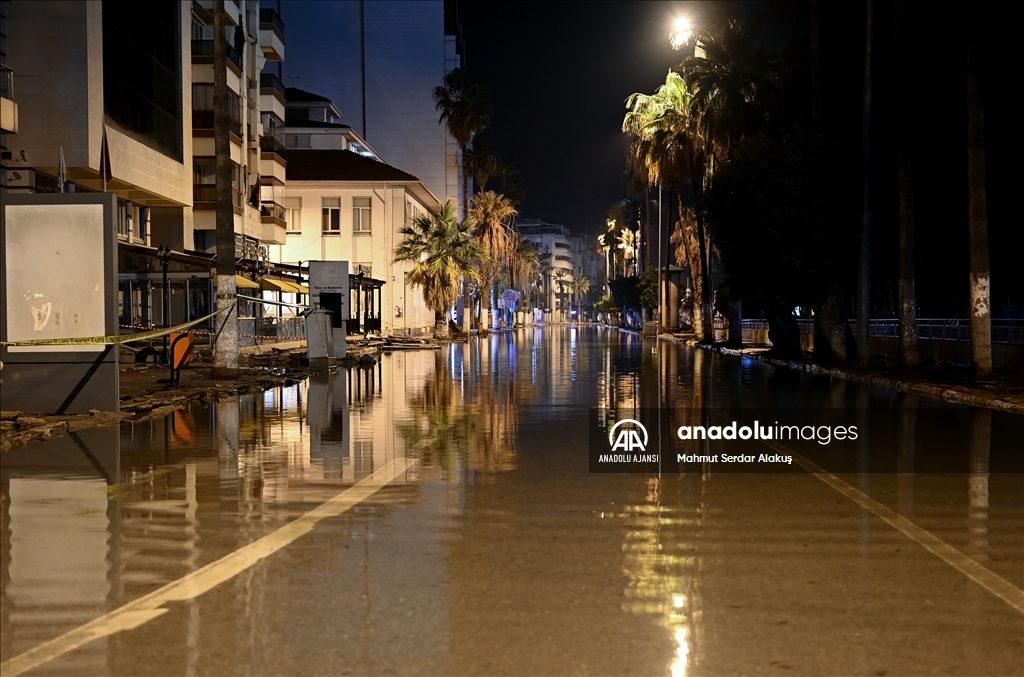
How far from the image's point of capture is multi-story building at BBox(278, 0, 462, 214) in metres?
109

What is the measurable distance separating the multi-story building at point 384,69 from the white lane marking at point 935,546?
9918 cm

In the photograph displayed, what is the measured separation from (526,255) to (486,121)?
87.5 meters

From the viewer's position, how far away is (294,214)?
78312 millimetres

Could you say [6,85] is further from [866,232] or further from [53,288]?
[866,232]

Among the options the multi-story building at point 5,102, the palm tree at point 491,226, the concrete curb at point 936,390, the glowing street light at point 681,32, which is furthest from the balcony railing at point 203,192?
the palm tree at point 491,226

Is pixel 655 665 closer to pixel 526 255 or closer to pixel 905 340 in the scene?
pixel 905 340

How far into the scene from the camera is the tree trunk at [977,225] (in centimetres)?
2661

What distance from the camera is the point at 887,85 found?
117 ft

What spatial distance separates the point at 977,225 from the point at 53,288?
66.0 ft

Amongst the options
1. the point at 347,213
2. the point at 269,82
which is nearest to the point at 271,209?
the point at 269,82

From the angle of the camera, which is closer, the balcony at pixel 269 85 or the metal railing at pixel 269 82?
the balcony at pixel 269 85

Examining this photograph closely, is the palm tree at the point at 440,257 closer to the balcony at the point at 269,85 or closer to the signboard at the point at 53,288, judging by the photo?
the balcony at the point at 269,85

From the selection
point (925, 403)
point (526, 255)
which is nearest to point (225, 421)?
point (925, 403)

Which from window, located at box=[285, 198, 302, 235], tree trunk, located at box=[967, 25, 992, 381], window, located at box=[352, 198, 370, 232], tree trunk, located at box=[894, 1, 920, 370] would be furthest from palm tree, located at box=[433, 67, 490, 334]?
tree trunk, located at box=[967, 25, 992, 381]
